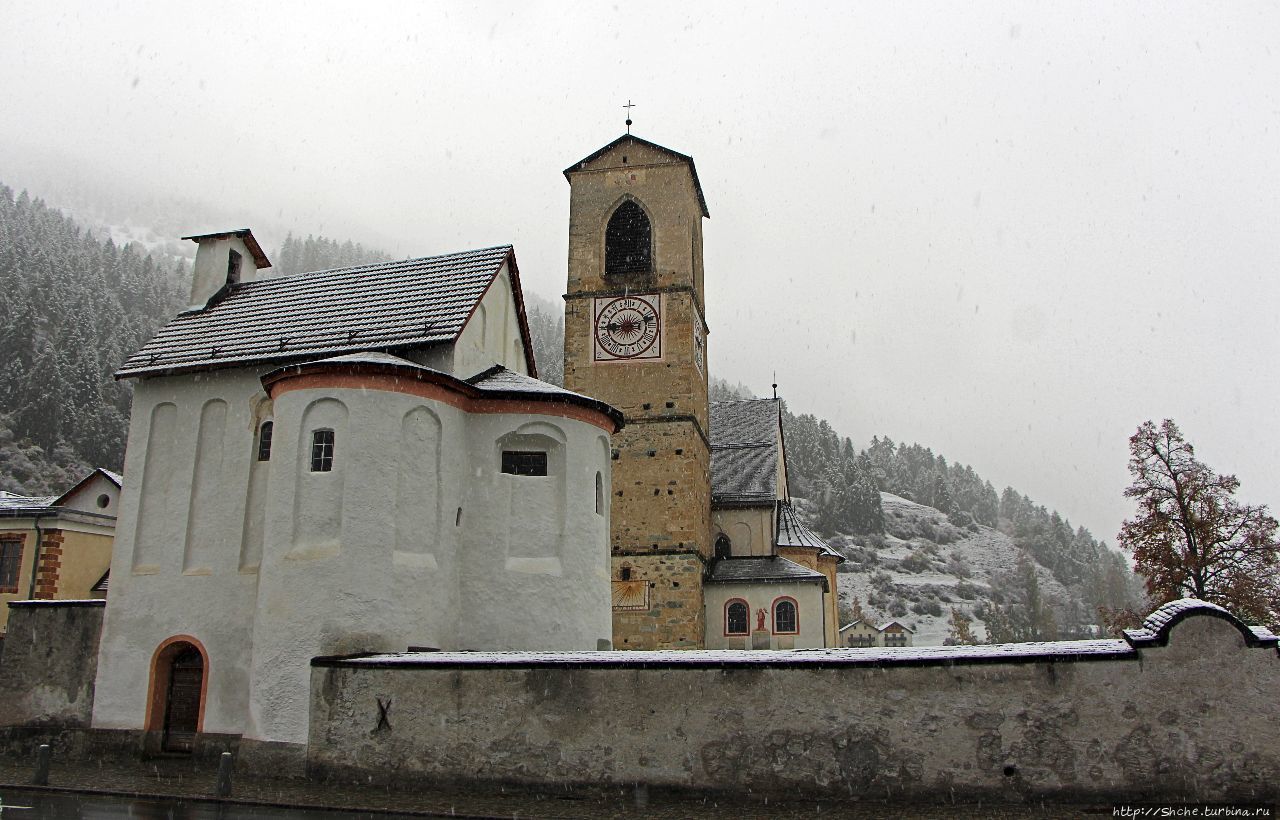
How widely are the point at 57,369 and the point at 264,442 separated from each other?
243 ft

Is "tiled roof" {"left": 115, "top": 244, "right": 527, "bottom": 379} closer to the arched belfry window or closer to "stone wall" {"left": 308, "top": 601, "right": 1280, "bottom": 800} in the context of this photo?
"stone wall" {"left": 308, "top": 601, "right": 1280, "bottom": 800}

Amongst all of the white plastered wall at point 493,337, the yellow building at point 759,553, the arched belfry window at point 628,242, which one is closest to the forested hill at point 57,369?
the arched belfry window at point 628,242

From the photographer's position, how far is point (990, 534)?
182m

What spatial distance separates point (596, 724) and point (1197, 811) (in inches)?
302

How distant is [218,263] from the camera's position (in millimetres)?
24891

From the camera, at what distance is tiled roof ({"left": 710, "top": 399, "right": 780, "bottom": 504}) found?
130 ft

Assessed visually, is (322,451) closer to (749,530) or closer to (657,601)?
(657,601)

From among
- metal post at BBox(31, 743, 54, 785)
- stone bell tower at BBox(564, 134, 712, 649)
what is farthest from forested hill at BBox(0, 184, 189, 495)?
metal post at BBox(31, 743, 54, 785)

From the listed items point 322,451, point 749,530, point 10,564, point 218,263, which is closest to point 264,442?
point 322,451

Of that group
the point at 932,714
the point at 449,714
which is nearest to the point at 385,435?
the point at 449,714

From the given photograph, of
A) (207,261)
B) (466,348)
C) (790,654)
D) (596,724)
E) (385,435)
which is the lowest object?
(596,724)

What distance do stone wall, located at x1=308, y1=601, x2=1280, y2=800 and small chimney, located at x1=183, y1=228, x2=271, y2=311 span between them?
14.0 m

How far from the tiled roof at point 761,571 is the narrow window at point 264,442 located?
1961 centimetres

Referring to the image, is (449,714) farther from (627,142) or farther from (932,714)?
(627,142)
